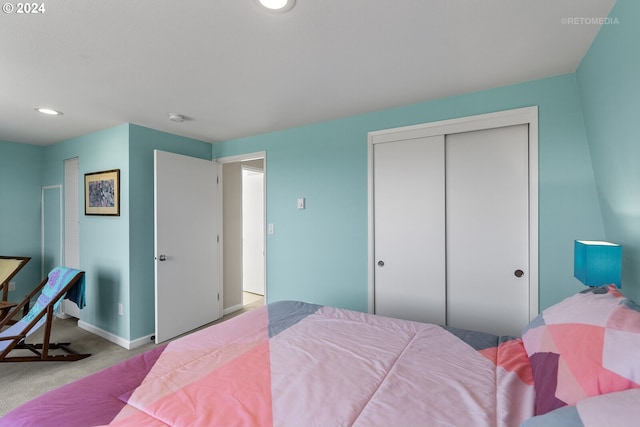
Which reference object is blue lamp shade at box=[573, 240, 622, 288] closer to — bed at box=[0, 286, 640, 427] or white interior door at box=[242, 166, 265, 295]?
bed at box=[0, 286, 640, 427]

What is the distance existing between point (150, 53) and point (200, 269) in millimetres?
2551

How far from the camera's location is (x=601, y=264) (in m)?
1.60

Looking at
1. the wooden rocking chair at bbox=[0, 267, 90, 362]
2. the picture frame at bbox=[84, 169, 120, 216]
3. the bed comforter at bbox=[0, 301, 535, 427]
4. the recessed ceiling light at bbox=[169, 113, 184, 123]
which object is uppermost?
the recessed ceiling light at bbox=[169, 113, 184, 123]

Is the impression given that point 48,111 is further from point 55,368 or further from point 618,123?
point 618,123

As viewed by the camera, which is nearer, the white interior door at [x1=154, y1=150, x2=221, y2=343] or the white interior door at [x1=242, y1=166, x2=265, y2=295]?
the white interior door at [x1=154, y1=150, x2=221, y2=343]

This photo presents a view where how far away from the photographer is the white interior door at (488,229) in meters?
2.33

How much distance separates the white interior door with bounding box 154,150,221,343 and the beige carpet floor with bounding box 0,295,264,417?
0.47 metres

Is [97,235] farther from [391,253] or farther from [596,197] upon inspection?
→ [596,197]

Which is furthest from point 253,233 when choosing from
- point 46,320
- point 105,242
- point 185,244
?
point 46,320

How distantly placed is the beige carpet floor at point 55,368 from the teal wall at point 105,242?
0.17 metres

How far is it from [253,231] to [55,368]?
3094 mm

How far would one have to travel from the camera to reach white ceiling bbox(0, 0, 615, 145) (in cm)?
148

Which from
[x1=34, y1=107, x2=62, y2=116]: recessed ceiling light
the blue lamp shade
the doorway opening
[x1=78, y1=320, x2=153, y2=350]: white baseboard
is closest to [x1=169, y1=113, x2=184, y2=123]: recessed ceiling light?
[x1=34, y1=107, x2=62, y2=116]: recessed ceiling light

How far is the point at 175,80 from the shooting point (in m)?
2.19
